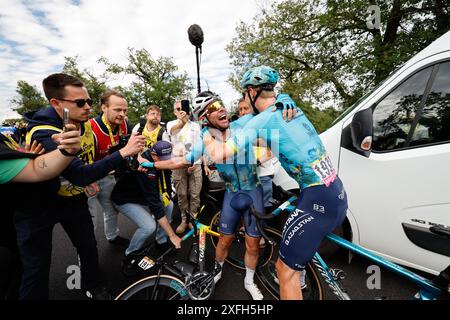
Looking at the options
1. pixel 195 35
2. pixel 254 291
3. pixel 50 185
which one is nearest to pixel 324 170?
pixel 254 291

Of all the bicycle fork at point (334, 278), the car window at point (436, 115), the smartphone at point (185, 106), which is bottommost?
the bicycle fork at point (334, 278)

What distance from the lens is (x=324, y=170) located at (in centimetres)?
157

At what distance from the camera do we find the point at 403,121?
2.00m

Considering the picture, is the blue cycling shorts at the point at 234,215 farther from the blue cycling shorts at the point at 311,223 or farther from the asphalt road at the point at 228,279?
the asphalt road at the point at 228,279

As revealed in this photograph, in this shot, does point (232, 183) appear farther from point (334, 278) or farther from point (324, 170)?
point (334, 278)

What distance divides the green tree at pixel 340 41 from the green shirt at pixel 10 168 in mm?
9000

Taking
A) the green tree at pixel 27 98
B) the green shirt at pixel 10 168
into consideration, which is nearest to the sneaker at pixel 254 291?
the green shirt at pixel 10 168

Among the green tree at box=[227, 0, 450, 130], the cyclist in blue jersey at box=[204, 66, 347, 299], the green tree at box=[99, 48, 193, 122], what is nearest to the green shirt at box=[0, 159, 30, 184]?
the cyclist in blue jersey at box=[204, 66, 347, 299]

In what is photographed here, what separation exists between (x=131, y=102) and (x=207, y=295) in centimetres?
3227

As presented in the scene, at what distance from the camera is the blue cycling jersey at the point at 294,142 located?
1.52 meters

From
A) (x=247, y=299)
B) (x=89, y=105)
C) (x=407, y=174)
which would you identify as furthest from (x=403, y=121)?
(x=89, y=105)

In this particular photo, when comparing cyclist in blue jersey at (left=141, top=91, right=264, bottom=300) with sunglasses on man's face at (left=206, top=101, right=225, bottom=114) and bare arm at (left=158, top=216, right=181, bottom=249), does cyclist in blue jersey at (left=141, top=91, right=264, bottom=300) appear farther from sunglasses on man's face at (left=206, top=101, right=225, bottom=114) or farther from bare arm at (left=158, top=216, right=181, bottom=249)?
bare arm at (left=158, top=216, right=181, bottom=249)

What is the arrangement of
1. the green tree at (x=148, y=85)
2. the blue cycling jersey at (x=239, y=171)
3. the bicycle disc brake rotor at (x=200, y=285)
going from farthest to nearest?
the green tree at (x=148, y=85) < the blue cycling jersey at (x=239, y=171) < the bicycle disc brake rotor at (x=200, y=285)

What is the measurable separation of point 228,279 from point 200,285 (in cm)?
67
